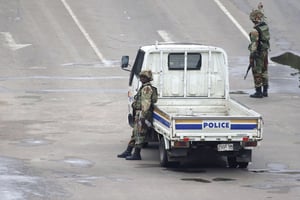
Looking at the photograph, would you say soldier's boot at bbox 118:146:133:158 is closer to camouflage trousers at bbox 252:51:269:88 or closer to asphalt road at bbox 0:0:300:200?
asphalt road at bbox 0:0:300:200

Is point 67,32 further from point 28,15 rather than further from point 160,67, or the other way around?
point 160,67

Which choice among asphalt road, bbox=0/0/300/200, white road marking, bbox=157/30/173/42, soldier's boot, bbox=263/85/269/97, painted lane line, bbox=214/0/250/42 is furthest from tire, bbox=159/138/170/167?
painted lane line, bbox=214/0/250/42

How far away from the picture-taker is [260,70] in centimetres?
2456

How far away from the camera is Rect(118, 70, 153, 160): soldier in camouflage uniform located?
16156 mm

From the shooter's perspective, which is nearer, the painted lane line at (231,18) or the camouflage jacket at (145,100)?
the camouflage jacket at (145,100)

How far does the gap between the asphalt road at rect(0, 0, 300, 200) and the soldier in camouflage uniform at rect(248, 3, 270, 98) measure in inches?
18.3

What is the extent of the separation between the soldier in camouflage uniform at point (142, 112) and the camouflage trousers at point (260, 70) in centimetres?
854

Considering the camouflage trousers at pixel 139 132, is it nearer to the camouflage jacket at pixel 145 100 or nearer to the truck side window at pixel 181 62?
the camouflage jacket at pixel 145 100

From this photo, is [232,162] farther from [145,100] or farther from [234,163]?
[145,100]

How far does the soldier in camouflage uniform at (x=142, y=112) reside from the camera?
1616cm

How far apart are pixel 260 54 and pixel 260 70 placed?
1.43 feet

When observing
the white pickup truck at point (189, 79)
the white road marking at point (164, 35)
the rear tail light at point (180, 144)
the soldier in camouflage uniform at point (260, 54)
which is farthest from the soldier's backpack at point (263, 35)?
the rear tail light at point (180, 144)

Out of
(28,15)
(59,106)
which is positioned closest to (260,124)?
(59,106)

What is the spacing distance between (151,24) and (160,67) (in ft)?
52.3
